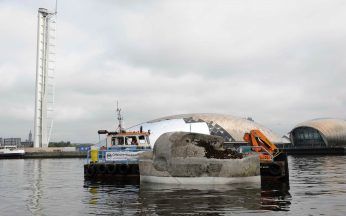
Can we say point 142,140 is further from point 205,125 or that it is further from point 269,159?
point 205,125

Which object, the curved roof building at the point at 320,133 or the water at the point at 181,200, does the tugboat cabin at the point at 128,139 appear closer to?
the water at the point at 181,200

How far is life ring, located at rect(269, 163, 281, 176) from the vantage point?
3055 cm

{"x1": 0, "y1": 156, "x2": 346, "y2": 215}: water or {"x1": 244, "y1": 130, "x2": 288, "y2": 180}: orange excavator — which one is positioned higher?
{"x1": 244, "y1": 130, "x2": 288, "y2": 180}: orange excavator

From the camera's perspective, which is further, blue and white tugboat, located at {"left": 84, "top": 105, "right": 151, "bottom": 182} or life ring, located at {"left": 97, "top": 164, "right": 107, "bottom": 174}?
life ring, located at {"left": 97, "top": 164, "right": 107, "bottom": 174}

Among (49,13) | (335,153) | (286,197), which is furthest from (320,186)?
(49,13)

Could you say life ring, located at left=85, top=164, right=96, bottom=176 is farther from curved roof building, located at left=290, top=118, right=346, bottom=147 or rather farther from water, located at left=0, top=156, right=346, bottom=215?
curved roof building, located at left=290, top=118, right=346, bottom=147

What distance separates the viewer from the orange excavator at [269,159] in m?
30.6

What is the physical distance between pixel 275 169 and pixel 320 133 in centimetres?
11410

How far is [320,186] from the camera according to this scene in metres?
28.3

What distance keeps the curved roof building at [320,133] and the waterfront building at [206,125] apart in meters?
28.2

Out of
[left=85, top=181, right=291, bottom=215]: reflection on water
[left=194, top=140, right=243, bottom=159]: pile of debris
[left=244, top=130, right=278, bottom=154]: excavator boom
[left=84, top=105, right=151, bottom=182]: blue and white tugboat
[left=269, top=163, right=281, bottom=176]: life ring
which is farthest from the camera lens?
[left=84, top=105, right=151, bottom=182]: blue and white tugboat

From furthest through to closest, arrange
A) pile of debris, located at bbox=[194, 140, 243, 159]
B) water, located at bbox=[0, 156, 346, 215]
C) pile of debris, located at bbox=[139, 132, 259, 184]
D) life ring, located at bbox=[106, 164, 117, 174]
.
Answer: life ring, located at bbox=[106, 164, 117, 174], pile of debris, located at bbox=[194, 140, 243, 159], pile of debris, located at bbox=[139, 132, 259, 184], water, located at bbox=[0, 156, 346, 215]

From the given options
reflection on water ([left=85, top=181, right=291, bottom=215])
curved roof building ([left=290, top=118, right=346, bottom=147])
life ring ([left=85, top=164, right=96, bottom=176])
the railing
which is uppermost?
curved roof building ([left=290, top=118, right=346, bottom=147])

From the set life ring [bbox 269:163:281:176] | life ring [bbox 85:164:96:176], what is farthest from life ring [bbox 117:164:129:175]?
life ring [bbox 269:163:281:176]
